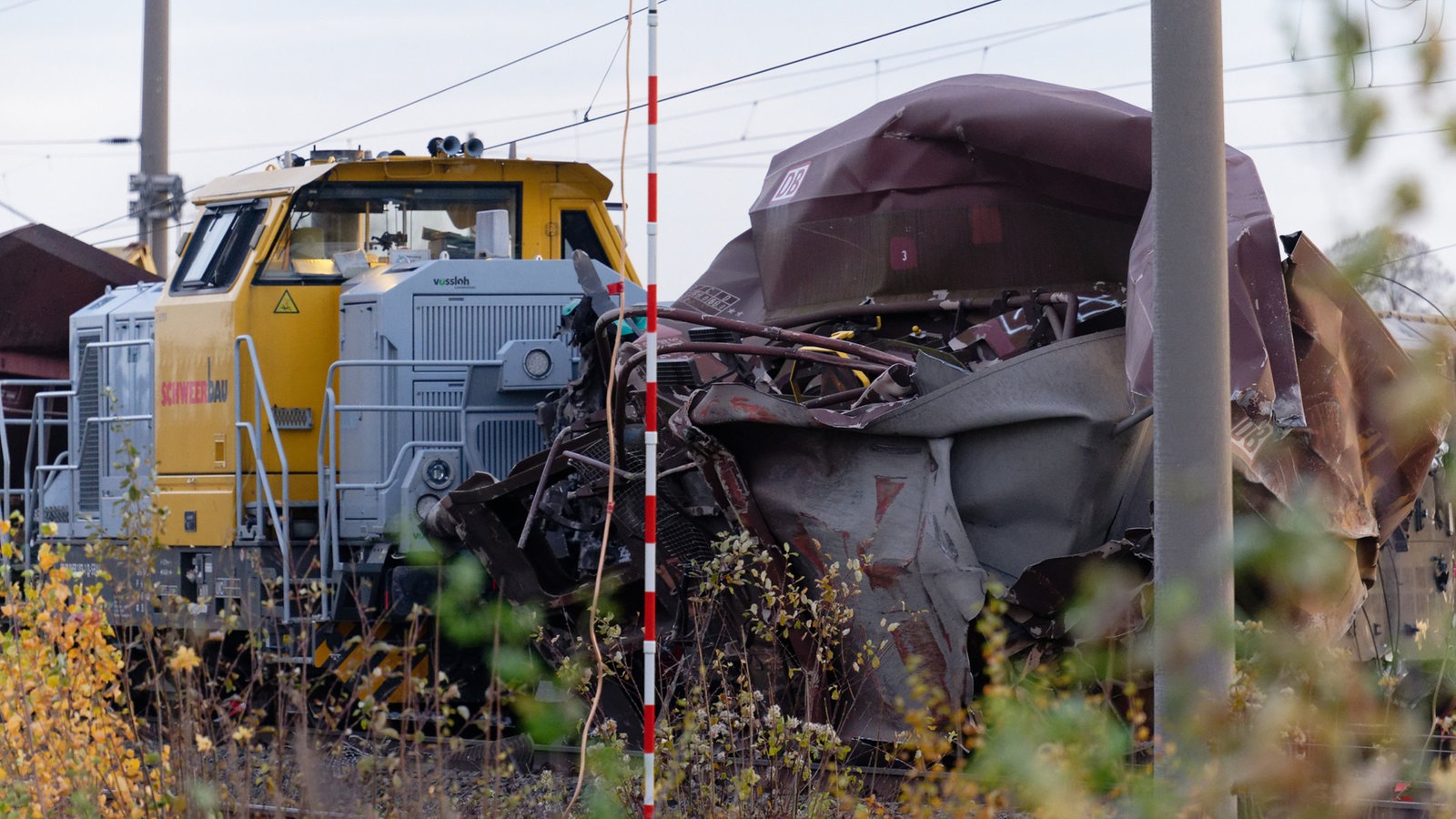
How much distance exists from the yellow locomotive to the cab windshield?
0.01 metres

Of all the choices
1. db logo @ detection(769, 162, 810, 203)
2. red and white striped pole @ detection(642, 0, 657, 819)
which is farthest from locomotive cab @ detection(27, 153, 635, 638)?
red and white striped pole @ detection(642, 0, 657, 819)

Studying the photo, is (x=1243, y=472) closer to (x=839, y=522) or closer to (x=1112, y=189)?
(x=839, y=522)

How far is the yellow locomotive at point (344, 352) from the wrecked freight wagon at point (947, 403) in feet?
2.96

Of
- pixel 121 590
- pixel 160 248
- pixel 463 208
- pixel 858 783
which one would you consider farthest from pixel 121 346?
pixel 160 248

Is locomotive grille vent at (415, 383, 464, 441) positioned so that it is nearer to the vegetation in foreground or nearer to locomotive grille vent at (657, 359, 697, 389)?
the vegetation in foreground

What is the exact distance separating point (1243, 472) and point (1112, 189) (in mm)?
2074

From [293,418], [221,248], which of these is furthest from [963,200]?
[221,248]

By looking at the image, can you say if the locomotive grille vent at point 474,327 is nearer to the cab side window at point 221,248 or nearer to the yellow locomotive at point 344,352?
the yellow locomotive at point 344,352

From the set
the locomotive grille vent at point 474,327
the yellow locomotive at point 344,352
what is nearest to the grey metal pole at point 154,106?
the yellow locomotive at point 344,352

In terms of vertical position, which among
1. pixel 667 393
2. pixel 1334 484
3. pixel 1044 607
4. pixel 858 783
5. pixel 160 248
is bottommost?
pixel 858 783

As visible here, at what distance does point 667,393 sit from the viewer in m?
7.35

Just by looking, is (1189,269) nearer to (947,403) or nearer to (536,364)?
(947,403)

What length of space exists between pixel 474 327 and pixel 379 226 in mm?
1031

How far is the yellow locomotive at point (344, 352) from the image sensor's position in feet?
29.4
